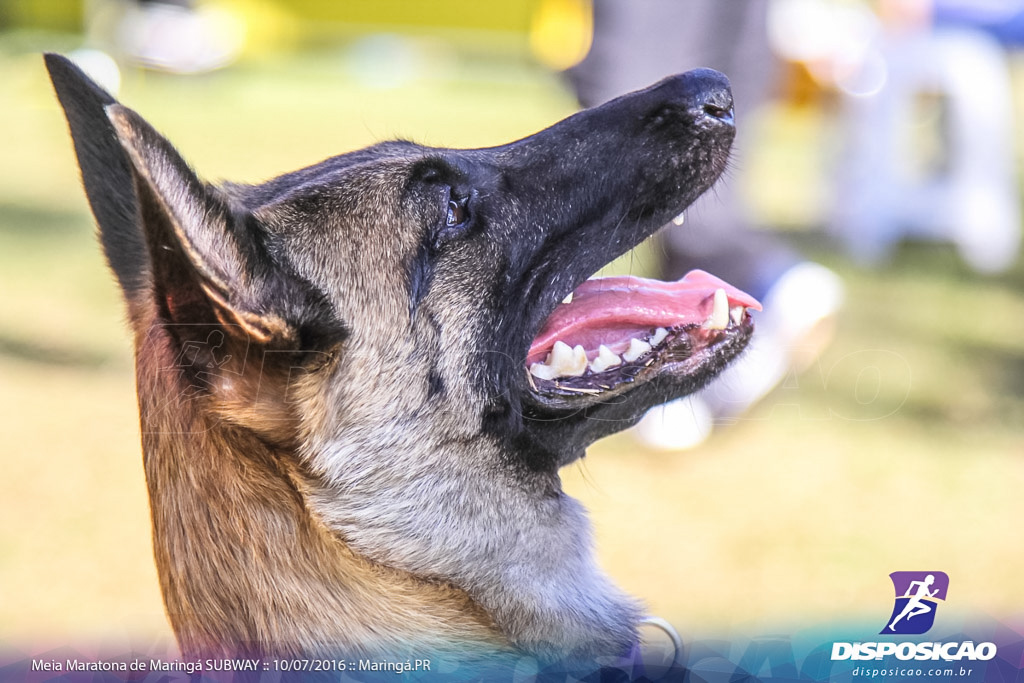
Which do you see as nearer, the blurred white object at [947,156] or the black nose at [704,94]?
the black nose at [704,94]

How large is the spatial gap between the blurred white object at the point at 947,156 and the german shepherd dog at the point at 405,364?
5816 mm

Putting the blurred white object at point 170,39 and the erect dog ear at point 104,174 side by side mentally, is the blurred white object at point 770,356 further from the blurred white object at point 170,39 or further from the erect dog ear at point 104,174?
the blurred white object at point 170,39

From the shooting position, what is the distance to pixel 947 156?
26.8ft

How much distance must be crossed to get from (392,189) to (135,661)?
1.12 meters

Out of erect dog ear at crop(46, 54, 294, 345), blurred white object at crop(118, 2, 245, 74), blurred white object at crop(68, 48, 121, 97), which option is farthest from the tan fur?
blurred white object at crop(118, 2, 245, 74)

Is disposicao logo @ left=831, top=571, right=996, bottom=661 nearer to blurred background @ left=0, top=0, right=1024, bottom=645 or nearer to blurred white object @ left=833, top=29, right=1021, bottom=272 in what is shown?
blurred background @ left=0, top=0, right=1024, bottom=645

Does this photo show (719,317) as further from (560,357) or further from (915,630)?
(915,630)

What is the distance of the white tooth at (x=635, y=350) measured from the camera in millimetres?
2377

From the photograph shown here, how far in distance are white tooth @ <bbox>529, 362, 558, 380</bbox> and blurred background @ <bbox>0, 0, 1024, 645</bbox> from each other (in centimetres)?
43

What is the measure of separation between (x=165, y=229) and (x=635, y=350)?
3.80 feet

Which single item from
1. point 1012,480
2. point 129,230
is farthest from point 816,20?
point 129,230

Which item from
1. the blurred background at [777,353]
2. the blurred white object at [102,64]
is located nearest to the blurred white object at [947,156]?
the blurred background at [777,353]

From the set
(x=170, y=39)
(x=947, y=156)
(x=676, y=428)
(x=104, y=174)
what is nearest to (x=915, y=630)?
(x=104, y=174)

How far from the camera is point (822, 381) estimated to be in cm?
545
